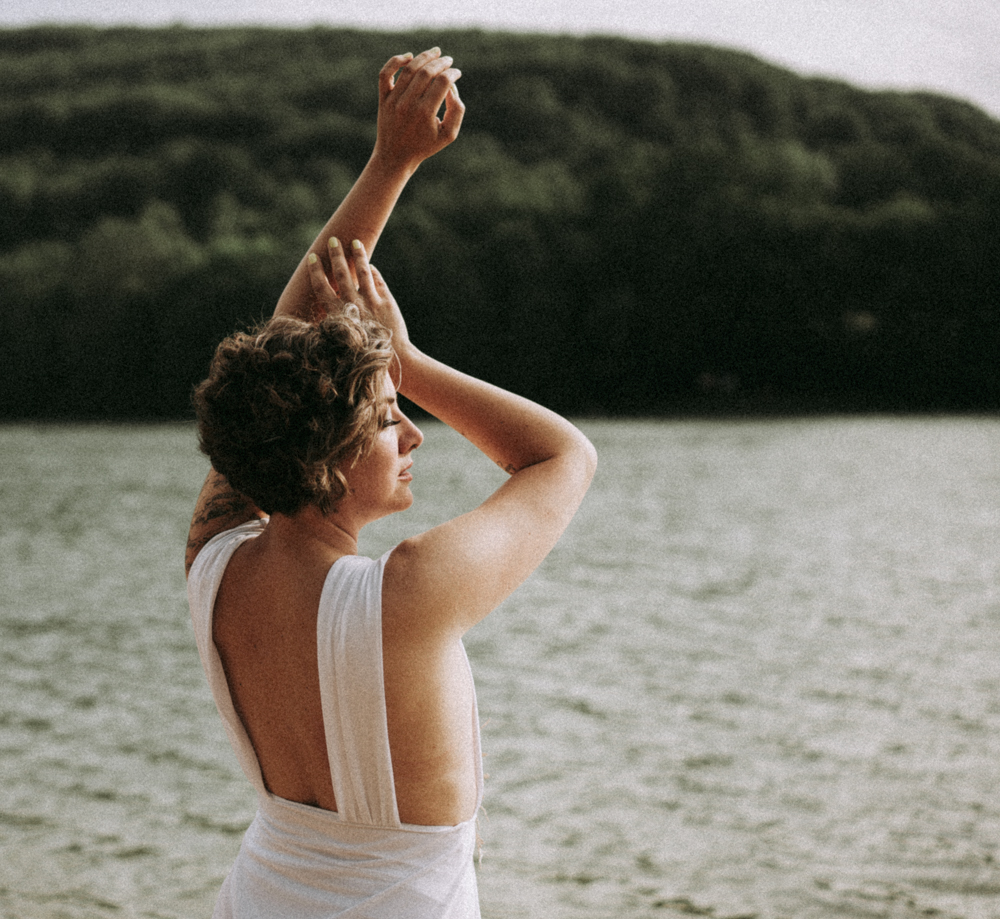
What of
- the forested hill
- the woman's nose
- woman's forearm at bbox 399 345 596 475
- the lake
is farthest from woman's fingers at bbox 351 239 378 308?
the forested hill

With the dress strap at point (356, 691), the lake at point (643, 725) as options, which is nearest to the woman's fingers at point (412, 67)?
the dress strap at point (356, 691)

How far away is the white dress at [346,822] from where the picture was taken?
5.03ft

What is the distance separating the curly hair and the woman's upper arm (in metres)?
A: 0.17

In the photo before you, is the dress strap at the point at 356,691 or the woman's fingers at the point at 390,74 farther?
the woman's fingers at the point at 390,74

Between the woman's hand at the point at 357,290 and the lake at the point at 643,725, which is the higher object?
the woman's hand at the point at 357,290

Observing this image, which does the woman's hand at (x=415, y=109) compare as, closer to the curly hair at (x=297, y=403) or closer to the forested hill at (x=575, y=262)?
the curly hair at (x=297, y=403)

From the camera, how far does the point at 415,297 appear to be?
5678 cm

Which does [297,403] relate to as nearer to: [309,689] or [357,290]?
[357,290]

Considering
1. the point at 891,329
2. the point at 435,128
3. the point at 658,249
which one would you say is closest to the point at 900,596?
the point at 435,128

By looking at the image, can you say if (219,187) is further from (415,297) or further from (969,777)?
(969,777)

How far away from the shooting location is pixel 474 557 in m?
1.53

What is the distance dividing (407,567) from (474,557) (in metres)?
A: 0.09

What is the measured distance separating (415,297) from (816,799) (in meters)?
52.4

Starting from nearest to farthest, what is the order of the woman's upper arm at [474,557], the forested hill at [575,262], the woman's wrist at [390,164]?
the woman's upper arm at [474,557] → the woman's wrist at [390,164] → the forested hill at [575,262]
